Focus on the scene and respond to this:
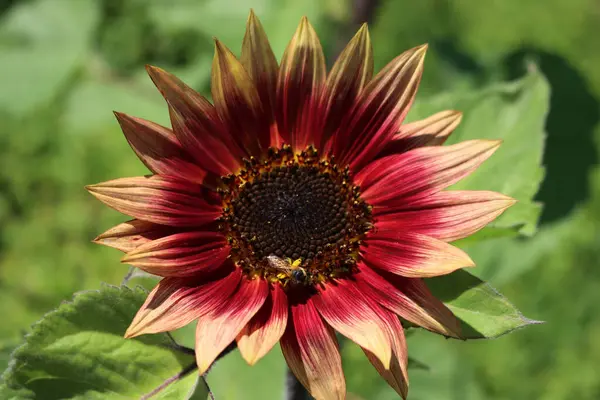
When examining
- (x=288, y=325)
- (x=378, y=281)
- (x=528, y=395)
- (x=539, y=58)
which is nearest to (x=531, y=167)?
(x=378, y=281)

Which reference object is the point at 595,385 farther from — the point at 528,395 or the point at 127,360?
the point at 127,360

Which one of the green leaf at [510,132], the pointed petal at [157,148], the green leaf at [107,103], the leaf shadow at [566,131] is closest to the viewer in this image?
the pointed petal at [157,148]

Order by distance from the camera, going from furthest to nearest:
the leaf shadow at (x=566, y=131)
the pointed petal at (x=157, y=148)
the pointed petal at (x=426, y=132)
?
the leaf shadow at (x=566, y=131)
the pointed petal at (x=426, y=132)
the pointed petal at (x=157, y=148)

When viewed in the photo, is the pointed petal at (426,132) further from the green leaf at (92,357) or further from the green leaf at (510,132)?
the green leaf at (92,357)

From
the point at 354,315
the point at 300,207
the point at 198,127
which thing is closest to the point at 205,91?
the point at 300,207

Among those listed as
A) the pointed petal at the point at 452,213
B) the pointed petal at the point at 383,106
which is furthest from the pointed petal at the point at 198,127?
the pointed petal at the point at 452,213
